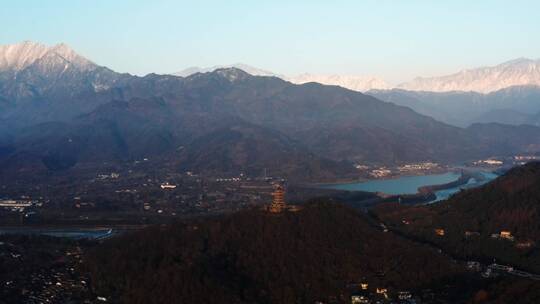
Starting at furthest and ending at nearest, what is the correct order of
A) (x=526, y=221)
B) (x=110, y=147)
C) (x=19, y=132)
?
(x=19, y=132) < (x=110, y=147) < (x=526, y=221)

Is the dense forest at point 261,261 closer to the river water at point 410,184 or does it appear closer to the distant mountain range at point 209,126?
the river water at point 410,184

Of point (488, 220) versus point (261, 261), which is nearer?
point (261, 261)

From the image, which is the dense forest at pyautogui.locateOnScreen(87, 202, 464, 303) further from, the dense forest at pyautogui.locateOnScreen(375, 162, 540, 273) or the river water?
the river water

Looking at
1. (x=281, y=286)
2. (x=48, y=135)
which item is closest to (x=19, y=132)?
(x=48, y=135)

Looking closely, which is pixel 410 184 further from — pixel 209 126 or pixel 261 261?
pixel 261 261

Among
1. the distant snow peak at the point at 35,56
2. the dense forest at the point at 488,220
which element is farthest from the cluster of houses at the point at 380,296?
the distant snow peak at the point at 35,56

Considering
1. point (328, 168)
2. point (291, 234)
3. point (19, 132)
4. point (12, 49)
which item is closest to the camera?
point (291, 234)

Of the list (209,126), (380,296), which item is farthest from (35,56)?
(380,296)

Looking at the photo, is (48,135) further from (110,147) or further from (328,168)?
(328,168)
